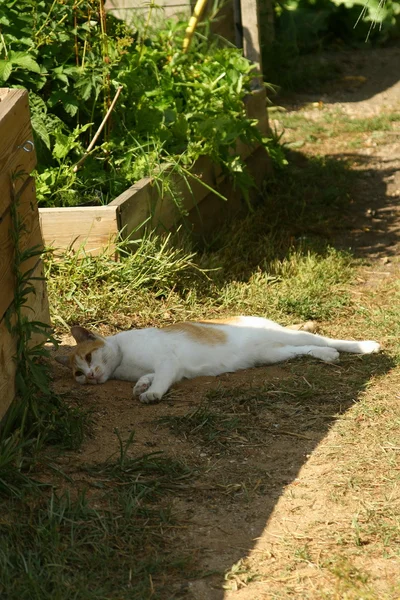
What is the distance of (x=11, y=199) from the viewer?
334 centimetres

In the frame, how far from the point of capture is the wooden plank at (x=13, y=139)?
3236 mm

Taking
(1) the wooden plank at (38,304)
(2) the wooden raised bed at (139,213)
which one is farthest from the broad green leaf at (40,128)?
(1) the wooden plank at (38,304)

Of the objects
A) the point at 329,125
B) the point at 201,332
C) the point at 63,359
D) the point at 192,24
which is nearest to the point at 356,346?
the point at 201,332

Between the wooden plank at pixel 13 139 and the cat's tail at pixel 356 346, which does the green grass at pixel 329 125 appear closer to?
the cat's tail at pixel 356 346

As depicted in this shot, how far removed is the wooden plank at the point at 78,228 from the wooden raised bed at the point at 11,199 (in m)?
1.49

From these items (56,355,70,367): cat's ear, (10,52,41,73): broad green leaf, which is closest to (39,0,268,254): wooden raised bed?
(10,52,41,73): broad green leaf

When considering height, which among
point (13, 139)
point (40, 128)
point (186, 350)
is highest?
point (13, 139)

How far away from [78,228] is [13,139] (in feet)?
6.08

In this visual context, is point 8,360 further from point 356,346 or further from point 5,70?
point 5,70

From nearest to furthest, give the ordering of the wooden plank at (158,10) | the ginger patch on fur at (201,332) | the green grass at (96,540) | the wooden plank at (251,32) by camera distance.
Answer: the green grass at (96,540) → the ginger patch on fur at (201,332) → the wooden plank at (158,10) → the wooden plank at (251,32)

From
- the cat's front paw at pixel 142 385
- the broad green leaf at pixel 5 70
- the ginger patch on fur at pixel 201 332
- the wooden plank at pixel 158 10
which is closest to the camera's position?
the cat's front paw at pixel 142 385

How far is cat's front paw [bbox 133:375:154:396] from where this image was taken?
4.20 m

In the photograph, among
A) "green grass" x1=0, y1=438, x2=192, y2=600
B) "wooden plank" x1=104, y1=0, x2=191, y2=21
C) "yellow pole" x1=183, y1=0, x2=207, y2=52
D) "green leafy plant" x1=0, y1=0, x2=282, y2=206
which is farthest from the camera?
"wooden plank" x1=104, y1=0, x2=191, y2=21

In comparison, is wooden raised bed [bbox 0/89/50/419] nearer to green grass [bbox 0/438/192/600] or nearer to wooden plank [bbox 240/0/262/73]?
green grass [bbox 0/438/192/600]
